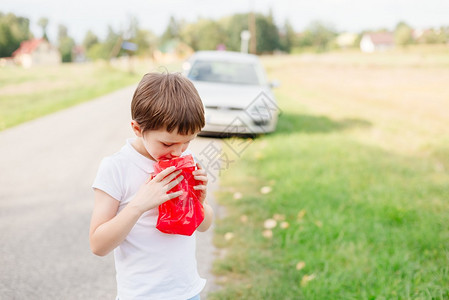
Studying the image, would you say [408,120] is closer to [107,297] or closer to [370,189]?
[370,189]

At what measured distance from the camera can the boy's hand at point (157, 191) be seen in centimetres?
117

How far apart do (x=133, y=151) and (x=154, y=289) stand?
0.47 metres

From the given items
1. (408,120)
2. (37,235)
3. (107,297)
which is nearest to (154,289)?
(107,297)

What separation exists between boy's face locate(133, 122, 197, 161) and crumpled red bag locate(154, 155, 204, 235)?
5 cm

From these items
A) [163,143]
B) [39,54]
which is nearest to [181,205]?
[163,143]

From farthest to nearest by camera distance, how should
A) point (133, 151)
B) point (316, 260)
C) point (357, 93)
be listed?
point (357, 93)
point (316, 260)
point (133, 151)

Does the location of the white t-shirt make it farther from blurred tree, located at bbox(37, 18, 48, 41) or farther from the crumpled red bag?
blurred tree, located at bbox(37, 18, 48, 41)

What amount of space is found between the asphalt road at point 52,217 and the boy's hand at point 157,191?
1.50 meters

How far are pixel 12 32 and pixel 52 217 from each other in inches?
714

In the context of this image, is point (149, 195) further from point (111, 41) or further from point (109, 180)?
point (111, 41)

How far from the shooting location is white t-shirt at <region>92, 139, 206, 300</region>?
1271 mm

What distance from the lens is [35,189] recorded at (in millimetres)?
4203

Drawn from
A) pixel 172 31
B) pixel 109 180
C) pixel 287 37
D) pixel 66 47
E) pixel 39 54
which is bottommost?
pixel 287 37

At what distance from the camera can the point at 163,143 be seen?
1232mm
